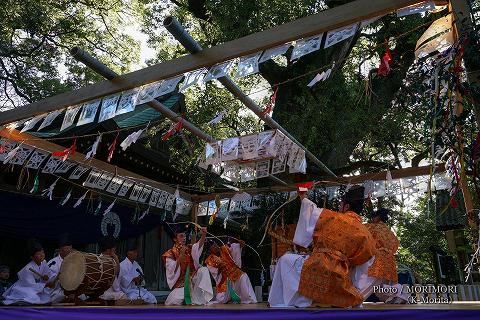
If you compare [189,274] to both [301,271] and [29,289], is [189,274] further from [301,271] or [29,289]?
[301,271]

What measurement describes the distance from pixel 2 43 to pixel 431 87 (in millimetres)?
11465

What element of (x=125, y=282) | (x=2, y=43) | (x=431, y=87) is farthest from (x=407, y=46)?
(x=2, y=43)

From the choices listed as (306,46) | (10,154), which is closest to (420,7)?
(306,46)

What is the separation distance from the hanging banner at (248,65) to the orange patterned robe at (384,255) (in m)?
2.61

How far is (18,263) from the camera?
8.07m

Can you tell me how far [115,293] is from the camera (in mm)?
7211

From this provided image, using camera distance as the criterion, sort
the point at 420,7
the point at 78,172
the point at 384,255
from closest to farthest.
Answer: the point at 420,7, the point at 384,255, the point at 78,172

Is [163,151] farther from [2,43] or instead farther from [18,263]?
[2,43]

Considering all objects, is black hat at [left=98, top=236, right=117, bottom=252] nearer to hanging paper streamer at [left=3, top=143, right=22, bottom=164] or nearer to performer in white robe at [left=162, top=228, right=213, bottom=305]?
performer in white robe at [left=162, top=228, right=213, bottom=305]

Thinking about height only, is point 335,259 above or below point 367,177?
below

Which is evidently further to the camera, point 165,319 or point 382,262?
point 382,262

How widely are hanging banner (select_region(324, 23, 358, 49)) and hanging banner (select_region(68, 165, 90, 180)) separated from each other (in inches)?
219

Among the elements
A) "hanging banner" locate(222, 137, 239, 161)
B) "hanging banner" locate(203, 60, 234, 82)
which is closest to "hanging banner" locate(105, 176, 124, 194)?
"hanging banner" locate(222, 137, 239, 161)

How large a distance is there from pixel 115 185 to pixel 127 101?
3900 millimetres
